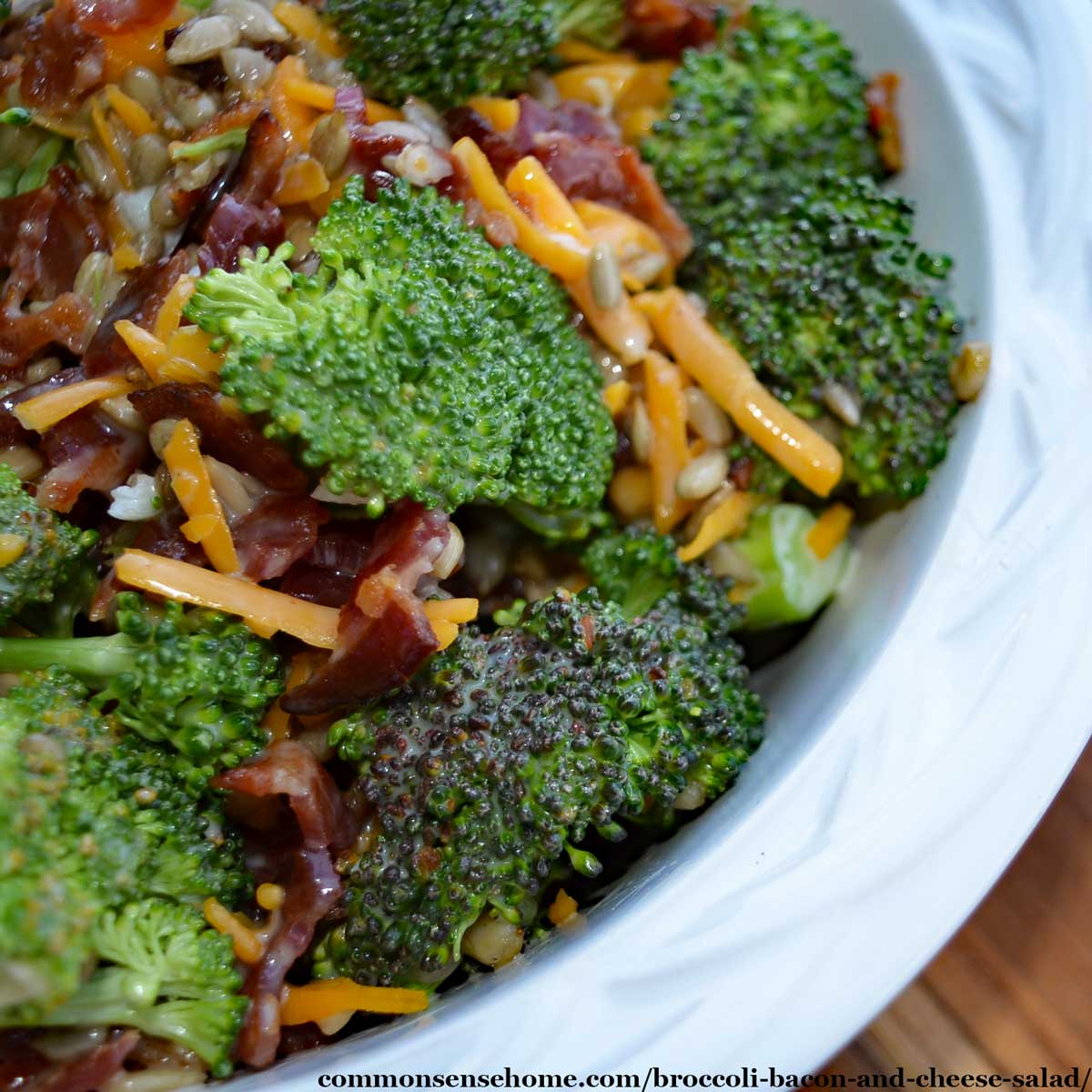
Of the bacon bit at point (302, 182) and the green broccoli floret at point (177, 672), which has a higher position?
the bacon bit at point (302, 182)

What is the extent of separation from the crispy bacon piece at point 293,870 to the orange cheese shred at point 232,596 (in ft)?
0.70

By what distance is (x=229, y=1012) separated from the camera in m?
1.59

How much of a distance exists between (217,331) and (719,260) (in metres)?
1.12

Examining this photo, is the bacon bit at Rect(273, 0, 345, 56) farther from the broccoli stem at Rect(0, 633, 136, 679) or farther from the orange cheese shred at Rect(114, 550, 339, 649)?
the broccoli stem at Rect(0, 633, 136, 679)

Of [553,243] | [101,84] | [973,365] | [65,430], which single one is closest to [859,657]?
[973,365]

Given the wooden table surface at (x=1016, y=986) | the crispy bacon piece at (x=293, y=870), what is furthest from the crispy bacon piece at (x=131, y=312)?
the wooden table surface at (x=1016, y=986)

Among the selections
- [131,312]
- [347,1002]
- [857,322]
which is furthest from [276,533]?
[857,322]

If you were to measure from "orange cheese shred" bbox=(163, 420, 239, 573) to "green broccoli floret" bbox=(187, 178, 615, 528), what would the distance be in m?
0.18

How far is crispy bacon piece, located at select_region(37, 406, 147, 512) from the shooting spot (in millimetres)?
1782

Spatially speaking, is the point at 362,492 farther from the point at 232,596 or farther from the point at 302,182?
the point at 302,182

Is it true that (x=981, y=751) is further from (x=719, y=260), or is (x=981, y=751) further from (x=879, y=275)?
(x=719, y=260)

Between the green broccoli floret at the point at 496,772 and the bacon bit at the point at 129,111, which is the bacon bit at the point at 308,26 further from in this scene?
the green broccoli floret at the point at 496,772

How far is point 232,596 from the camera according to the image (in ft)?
5.56

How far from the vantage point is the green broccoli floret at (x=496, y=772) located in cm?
169
